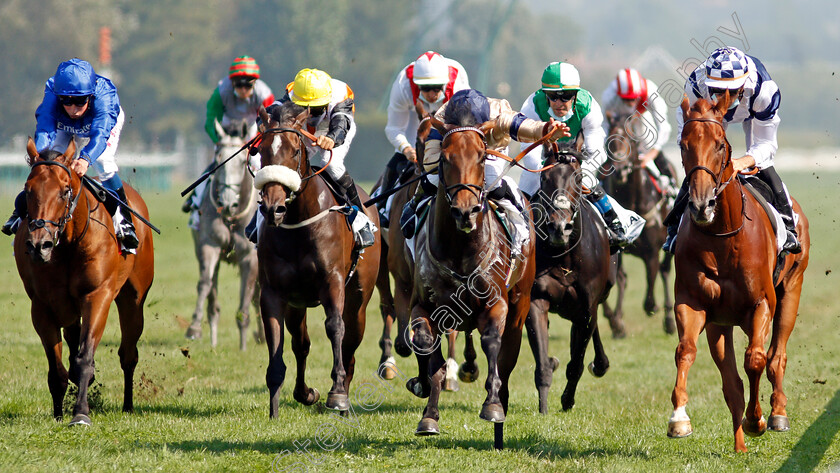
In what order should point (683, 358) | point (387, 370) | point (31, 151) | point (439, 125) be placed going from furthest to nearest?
point (387, 370) → point (31, 151) → point (683, 358) → point (439, 125)

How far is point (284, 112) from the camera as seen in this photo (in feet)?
22.9

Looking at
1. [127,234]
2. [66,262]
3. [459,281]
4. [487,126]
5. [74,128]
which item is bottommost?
[459,281]

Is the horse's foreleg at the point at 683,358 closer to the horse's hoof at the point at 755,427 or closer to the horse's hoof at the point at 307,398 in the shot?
the horse's hoof at the point at 755,427

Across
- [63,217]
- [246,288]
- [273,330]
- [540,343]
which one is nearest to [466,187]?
[273,330]

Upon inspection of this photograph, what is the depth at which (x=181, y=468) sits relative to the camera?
229 inches

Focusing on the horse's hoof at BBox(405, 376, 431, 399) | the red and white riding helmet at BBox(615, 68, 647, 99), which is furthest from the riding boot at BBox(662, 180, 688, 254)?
the red and white riding helmet at BBox(615, 68, 647, 99)

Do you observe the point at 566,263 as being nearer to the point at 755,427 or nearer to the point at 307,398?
the point at 755,427

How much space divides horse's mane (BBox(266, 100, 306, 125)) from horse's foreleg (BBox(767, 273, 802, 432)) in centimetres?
357

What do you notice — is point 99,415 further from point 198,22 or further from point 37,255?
point 198,22

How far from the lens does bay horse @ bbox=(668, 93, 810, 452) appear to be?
5934mm

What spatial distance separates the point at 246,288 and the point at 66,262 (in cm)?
433

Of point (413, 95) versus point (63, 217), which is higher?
point (413, 95)

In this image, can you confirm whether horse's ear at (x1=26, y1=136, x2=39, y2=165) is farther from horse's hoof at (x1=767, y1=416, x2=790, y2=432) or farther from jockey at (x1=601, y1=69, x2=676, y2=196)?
jockey at (x1=601, y1=69, x2=676, y2=196)

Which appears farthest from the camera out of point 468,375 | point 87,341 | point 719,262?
point 468,375
